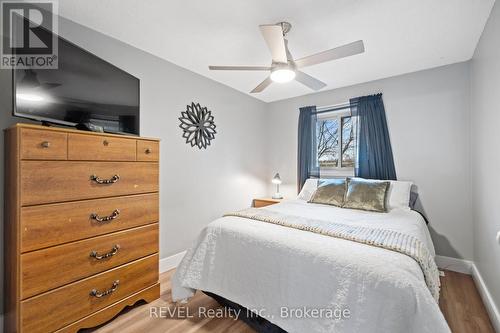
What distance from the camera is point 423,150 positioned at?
9.20 ft

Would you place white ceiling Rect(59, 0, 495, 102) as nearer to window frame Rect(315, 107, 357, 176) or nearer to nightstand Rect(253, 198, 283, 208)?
window frame Rect(315, 107, 357, 176)

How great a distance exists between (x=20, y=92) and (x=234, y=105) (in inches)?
99.5

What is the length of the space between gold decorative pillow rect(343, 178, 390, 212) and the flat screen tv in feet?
7.89

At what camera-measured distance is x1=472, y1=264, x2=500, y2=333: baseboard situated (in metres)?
1.63

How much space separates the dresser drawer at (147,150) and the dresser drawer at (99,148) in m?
0.05

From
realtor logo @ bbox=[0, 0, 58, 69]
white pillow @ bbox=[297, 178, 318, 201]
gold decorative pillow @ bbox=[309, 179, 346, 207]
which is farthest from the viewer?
white pillow @ bbox=[297, 178, 318, 201]

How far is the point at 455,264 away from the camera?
258 cm

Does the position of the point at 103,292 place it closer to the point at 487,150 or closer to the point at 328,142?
the point at 487,150

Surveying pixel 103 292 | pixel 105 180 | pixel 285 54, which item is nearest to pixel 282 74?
pixel 285 54

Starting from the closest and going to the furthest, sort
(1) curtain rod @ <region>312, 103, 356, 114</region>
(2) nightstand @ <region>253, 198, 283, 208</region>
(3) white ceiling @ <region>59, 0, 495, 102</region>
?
(3) white ceiling @ <region>59, 0, 495, 102</region> < (1) curtain rod @ <region>312, 103, 356, 114</region> < (2) nightstand @ <region>253, 198, 283, 208</region>

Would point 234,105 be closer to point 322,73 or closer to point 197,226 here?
point 322,73

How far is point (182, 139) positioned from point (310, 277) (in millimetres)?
2103

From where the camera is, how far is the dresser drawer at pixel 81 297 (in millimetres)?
1314

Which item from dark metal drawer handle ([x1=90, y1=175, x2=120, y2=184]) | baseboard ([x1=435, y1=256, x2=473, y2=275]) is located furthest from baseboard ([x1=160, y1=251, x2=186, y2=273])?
baseboard ([x1=435, y1=256, x2=473, y2=275])
